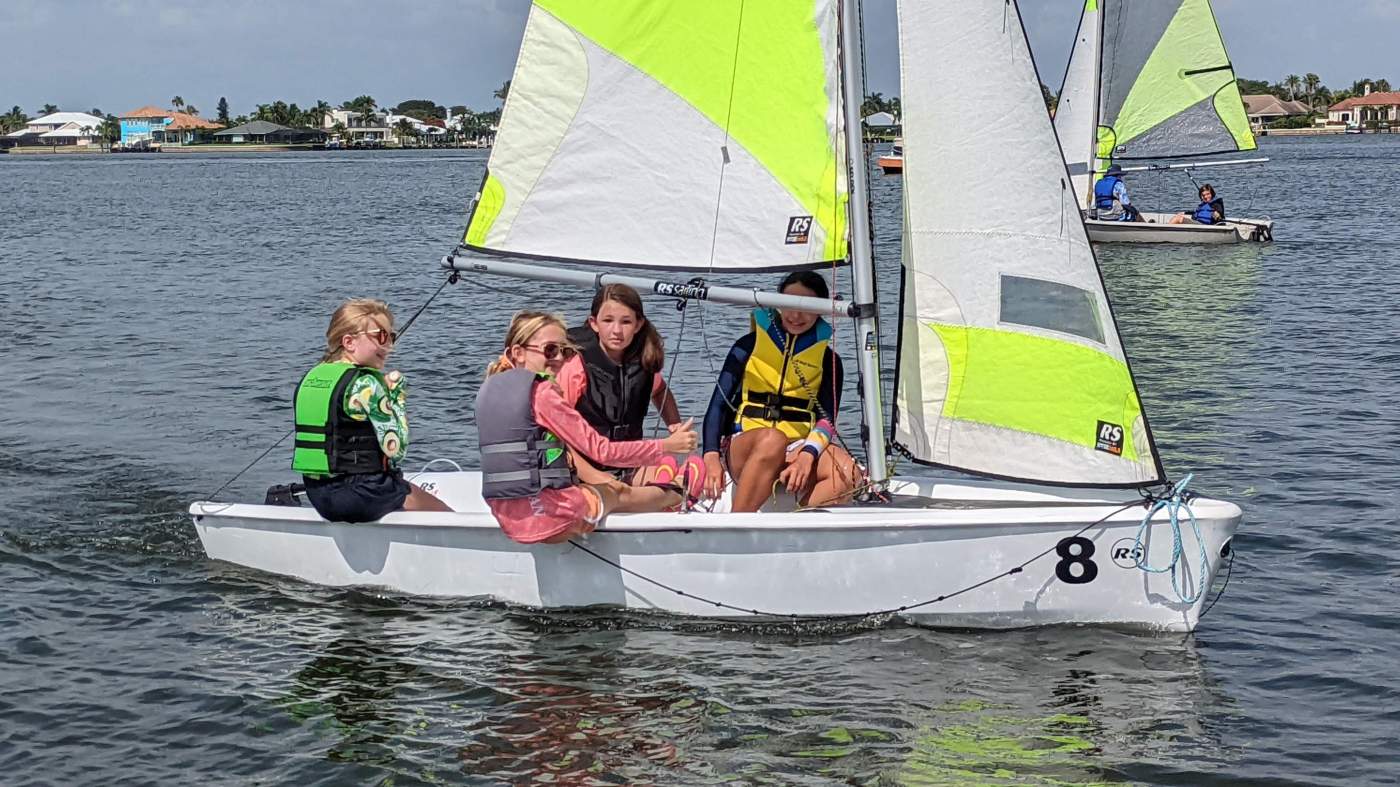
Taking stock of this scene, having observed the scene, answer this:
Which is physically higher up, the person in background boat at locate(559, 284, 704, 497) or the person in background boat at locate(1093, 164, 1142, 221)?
the person in background boat at locate(1093, 164, 1142, 221)

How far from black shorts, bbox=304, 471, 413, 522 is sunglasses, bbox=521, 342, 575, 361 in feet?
3.71

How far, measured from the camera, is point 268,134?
17500 centimetres

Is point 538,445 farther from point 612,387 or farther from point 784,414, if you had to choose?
point 784,414

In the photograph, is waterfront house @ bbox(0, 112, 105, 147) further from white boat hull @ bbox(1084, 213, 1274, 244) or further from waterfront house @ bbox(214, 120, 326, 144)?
white boat hull @ bbox(1084, 213, 1274, 244)

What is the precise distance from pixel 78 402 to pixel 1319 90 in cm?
17634

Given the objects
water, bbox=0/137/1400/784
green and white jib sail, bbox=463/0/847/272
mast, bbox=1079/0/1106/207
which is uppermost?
mast, bbox=1079/0/1106/207

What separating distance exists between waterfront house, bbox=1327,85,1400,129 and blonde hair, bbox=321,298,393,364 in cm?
16424

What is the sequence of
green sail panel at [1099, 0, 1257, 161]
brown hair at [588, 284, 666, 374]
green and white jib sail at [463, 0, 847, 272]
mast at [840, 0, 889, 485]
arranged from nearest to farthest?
mast at [840, 0, 889, 485], green and white jib sail at [463, 0, 847, 272], brown hair at [588, 284, 666, 374], green sail panel at [1099, 0, 1257, 161]

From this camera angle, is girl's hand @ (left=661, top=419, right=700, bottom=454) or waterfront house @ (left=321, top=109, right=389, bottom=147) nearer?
girl's hand @ (left=661, top=419, right=700, bottom=454)

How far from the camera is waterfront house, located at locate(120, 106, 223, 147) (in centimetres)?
18262

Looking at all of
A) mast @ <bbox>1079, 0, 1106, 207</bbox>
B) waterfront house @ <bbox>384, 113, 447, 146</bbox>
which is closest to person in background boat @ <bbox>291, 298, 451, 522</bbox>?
mast @ <bbox>1079, 0, 1106, 207</bbox>

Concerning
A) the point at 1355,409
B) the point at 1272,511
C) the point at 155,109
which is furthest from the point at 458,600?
the point at 155,109

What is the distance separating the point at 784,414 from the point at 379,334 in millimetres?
2096

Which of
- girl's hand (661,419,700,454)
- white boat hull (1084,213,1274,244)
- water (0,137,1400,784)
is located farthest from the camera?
white boat hull (1084,213,1274,244)
